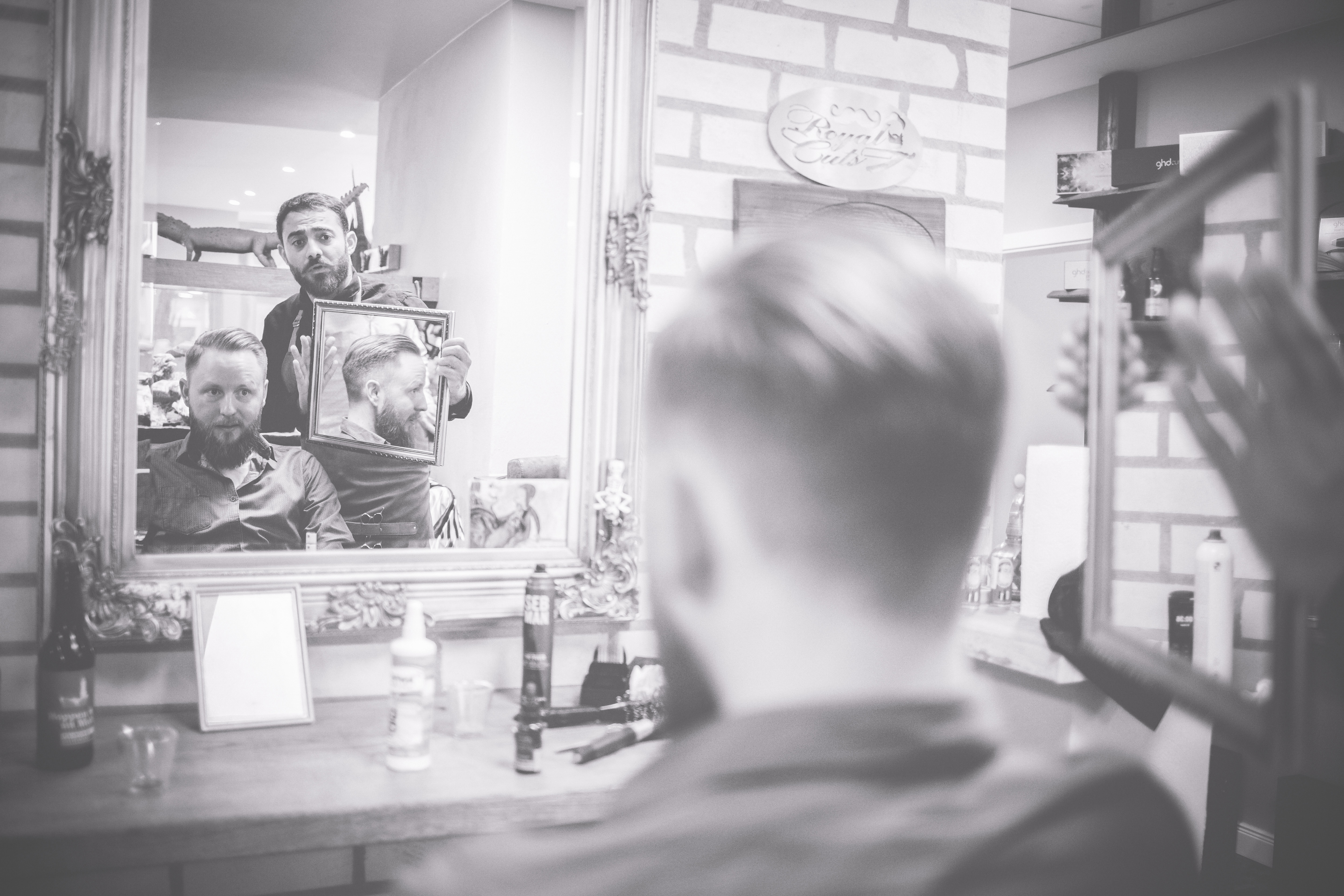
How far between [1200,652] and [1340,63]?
10.7 feet

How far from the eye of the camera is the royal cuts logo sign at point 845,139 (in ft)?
6.33

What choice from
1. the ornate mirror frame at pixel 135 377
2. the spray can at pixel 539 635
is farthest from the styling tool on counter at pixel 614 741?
the ornate mirror frame at pixel 135 377

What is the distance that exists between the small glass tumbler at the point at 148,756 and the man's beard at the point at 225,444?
1.52 ft

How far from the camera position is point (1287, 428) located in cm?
41

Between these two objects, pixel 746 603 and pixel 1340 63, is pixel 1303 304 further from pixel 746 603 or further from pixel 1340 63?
pixel 1340 63

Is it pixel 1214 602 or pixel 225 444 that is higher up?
pixel 225 444

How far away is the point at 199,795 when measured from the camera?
1212mm

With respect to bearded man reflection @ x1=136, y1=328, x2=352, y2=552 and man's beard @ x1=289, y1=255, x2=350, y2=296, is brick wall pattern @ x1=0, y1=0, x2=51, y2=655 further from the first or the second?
man's beard @ x1=289, y1=255, x2=350, y2=296

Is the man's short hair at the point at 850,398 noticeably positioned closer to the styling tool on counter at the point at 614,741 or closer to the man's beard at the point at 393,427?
the styling tool on counter at the point at 614,741

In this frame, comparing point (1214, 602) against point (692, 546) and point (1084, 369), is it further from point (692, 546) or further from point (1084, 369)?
point (692, 546)

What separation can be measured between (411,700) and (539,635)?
27 centimetres

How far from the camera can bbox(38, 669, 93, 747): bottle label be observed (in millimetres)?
1262

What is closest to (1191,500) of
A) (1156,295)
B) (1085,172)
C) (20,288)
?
(1156,295)

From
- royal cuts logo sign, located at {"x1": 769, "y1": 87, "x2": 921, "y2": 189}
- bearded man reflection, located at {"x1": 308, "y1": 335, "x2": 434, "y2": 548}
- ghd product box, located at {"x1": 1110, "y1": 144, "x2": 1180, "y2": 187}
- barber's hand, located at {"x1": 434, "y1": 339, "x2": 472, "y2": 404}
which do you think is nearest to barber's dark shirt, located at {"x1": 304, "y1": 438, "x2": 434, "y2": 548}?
bearded man reflection, located at {"x1": 308, "y1": 335, "x2": 434, "y2": 548}
